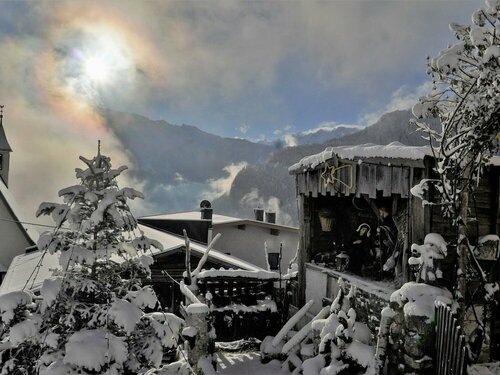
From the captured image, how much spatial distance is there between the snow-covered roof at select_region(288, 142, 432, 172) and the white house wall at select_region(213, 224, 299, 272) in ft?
46.8

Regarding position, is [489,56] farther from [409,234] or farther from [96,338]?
[96,338]

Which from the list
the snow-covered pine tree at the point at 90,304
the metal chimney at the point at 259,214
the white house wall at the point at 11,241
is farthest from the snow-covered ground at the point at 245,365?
the metal chimney at the point at 259,214

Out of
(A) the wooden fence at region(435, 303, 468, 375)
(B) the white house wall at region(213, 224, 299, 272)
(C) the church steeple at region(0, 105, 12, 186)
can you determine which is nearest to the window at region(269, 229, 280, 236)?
(B) the white house wall at region(213, 224, 299, 272)

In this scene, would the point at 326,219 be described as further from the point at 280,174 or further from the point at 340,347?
the point at 280,174

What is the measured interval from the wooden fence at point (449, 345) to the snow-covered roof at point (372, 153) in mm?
2383

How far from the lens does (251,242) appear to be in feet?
79.5

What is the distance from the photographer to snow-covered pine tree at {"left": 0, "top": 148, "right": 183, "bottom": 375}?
4426mm

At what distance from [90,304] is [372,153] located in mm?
5434

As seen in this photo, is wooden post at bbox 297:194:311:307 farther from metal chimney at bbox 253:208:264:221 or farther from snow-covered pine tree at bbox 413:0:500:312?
metal chimney at bbox 253:208:264:221

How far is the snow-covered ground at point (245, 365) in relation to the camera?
838 cm

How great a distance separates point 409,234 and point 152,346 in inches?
176

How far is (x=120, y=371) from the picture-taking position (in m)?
4.55

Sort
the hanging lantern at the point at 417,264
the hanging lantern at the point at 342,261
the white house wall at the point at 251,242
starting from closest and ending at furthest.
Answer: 1. the hanging lantern at the point at 417,264
2. the hanging lantern at the point at 342,261
3. the white house wall at the point at 251,242

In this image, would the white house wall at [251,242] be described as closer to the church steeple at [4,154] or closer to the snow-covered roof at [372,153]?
the snow-covered roof at [372,153]
